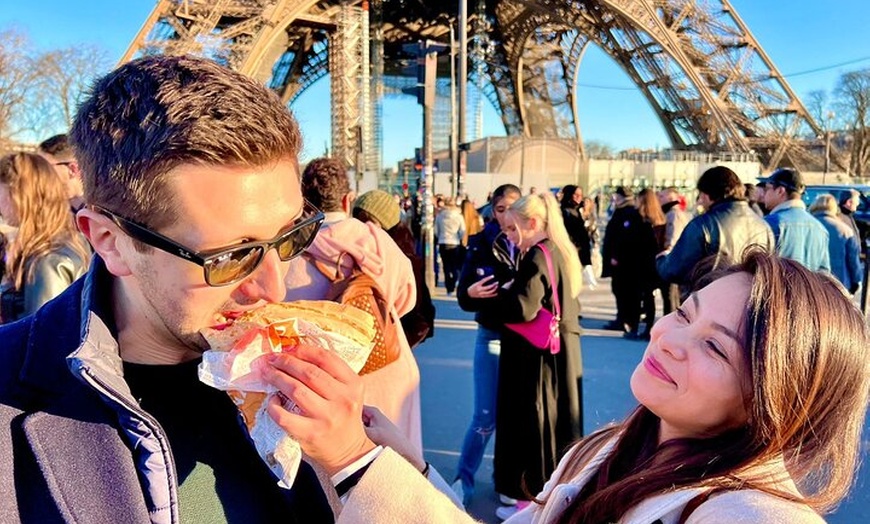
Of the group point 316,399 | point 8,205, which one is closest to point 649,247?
point 8,205

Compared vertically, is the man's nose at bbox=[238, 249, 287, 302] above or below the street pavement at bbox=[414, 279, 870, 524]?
above

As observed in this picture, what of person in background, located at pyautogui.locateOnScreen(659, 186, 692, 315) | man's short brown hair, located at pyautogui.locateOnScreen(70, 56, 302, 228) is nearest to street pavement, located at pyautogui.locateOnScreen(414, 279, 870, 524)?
person in background, located at pyautogui.locateOnScreen(659, 186, 692, 315)

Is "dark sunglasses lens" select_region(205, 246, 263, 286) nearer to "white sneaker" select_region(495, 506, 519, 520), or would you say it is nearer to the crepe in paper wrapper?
the crepe in paper wrapper

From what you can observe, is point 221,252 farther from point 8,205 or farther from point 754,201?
point 754,201

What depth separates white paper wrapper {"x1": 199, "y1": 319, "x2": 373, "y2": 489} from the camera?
3.08ft

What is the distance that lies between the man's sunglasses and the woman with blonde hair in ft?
5.83

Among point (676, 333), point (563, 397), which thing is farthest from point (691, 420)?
point (563, 397)

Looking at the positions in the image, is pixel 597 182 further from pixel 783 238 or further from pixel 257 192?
pixel 257 192

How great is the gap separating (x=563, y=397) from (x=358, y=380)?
2.51 meters

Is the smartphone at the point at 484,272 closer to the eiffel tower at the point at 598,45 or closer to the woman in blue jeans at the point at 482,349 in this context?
the woman in blue jeans at the point at 482,349

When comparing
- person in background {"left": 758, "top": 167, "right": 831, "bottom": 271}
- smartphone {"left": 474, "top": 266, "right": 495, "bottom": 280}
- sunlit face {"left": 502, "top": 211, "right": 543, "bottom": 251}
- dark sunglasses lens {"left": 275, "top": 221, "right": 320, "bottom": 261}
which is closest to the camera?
dark sunglasses lens {"left": 275, "top": 221, "right": 320, "bottom": 261}

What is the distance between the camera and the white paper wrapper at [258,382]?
938 mm

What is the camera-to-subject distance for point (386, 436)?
4.00ft

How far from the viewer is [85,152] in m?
0.94
